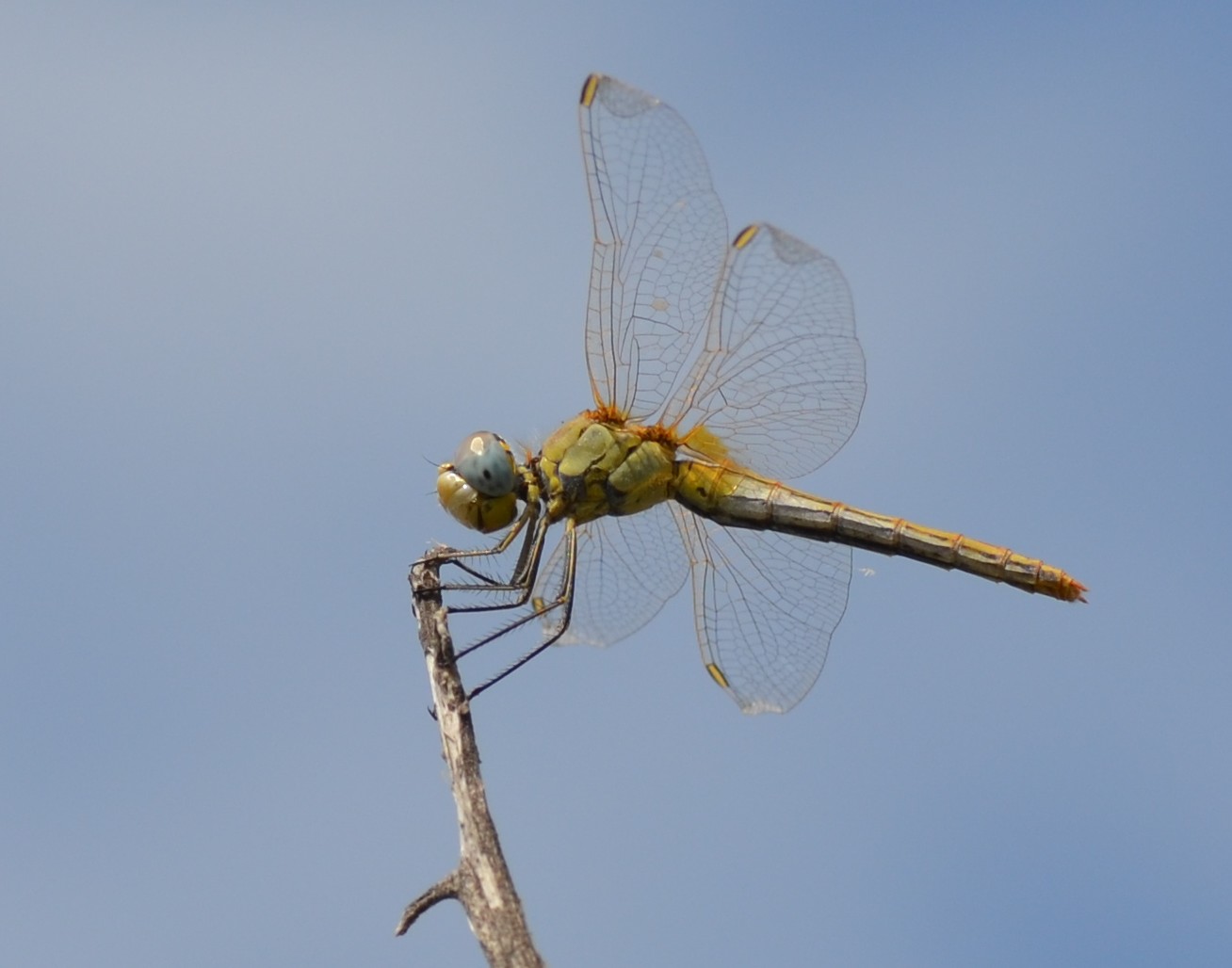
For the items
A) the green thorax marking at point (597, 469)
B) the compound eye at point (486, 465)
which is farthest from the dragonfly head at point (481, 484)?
the green thorax marking at point (597, 469)

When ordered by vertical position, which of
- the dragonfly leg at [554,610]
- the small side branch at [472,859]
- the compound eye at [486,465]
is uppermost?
the compound eye at [486,465]

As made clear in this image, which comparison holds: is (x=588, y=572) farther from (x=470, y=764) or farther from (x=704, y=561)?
(x=470, y=764)

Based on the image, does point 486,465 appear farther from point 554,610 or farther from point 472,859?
point 472,859

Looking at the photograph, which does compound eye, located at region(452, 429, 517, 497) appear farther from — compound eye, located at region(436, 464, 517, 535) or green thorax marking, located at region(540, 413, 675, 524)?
green thorax marking, located at region(540, 413, 675, 524)

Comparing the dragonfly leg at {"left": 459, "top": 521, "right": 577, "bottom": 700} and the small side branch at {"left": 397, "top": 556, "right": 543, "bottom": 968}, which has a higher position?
the dragonfly leg at {"left": 459, "top": 521, "right": 577, "bottom": 700}

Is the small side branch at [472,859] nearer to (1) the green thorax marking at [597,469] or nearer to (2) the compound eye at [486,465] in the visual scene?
(2) the compound eye at [486,465]

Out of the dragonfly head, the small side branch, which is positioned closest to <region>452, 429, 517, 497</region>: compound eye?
the dragonfly head
